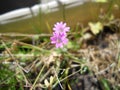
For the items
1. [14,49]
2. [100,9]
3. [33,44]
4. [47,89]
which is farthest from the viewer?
[100,9]

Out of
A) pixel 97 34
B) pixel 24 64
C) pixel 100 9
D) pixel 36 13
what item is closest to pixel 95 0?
pixel 100 9

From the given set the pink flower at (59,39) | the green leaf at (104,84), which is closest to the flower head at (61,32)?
the pink flower at (59,39)

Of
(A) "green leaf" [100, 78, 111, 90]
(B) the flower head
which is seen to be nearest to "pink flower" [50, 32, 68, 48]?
(B) the flower head

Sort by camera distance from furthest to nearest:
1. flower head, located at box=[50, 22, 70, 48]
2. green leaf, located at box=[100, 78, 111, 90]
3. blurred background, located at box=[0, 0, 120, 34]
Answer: blurred background, located at box=[0, 0, 120, 34]
green leaf, located at box=[100, 78, 111, 90]
flower head, located at box=[50, 22, 70, 48]

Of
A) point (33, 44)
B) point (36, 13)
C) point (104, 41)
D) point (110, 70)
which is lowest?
point (110, 70)

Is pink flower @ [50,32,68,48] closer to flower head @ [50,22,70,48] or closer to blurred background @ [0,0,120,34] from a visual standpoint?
flower head @ [50,22,70,48]

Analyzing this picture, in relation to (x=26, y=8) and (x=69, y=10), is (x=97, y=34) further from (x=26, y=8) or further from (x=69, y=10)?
(x=26, y=8)

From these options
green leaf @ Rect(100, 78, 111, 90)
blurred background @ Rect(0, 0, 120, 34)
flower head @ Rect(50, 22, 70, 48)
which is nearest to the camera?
flower head @ Rect(50, 22, 70, 48)

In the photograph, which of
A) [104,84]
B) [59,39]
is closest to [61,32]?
[59,39]

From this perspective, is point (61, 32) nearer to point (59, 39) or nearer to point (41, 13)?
point (59, 39)
